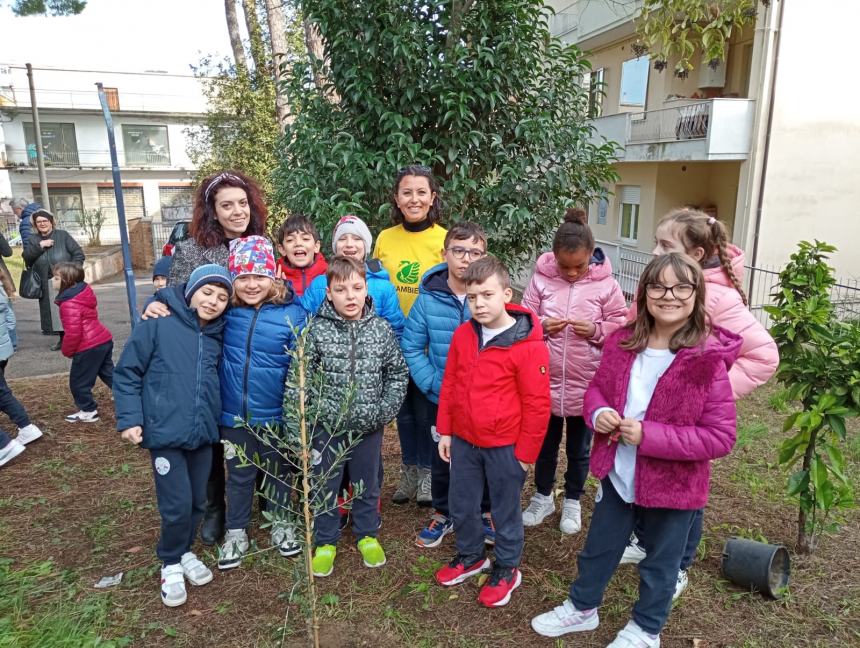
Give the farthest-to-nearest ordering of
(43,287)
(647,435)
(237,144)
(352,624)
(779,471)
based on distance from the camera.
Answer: (237,144) < (43,287) < (779,471) < (352,624) < (647,435)

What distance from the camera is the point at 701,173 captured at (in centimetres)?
1399

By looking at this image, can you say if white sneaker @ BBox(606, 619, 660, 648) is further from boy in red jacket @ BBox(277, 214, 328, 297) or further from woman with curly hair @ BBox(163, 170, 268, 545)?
boy in red jacket @ BBox(277, 214, 328, 297)

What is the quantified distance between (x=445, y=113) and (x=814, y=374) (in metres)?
2.99

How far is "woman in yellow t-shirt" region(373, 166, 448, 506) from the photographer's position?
3.73 meters

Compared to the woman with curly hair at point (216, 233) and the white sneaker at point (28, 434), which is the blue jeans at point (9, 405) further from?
the woman with curly hair at point (216, 233)

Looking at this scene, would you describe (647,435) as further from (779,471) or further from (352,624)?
(779,471)

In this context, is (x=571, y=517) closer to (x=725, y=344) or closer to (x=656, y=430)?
(x=656, y=430)

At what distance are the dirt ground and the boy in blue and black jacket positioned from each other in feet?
1.49

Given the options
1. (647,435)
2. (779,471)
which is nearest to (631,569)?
(647,435)

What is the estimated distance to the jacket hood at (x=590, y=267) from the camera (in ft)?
11.3

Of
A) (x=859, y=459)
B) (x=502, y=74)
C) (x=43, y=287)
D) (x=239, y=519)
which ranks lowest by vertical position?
(x=859, y=459)

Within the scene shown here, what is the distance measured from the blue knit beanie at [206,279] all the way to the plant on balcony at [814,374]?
2.80 meters

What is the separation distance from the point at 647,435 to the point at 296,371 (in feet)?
4.87

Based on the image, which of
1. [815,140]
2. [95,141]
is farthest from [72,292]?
[95,141]
